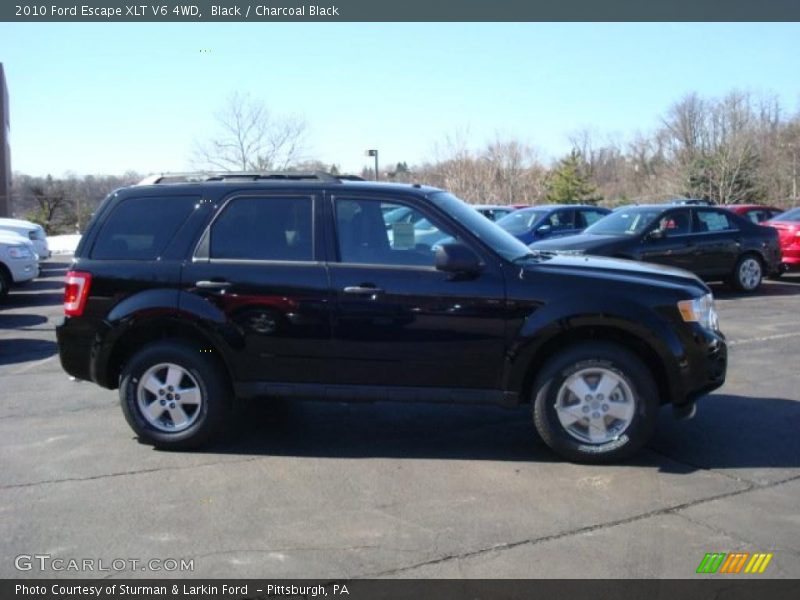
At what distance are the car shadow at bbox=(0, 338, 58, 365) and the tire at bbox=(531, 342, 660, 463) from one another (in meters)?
6.70

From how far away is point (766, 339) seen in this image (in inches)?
385

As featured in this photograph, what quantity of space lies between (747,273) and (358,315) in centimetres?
1113

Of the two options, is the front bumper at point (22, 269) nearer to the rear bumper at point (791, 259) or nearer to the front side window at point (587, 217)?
the front side window at point (587, 217)

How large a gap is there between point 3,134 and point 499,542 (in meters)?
48.8

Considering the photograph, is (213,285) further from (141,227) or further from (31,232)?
(31,232)

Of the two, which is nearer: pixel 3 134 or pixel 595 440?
pixel 595 440

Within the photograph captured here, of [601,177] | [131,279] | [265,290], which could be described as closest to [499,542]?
[265,290]

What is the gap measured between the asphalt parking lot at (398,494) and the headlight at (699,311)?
3.00ft

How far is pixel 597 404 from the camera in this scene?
210 inches

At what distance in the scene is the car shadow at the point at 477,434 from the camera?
18.2 feet

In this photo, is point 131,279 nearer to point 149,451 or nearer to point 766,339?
point 149,451

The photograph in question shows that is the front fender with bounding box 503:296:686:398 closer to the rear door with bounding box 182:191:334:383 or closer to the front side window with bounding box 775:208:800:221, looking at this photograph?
the rear door with bounding box 182:191:334:383

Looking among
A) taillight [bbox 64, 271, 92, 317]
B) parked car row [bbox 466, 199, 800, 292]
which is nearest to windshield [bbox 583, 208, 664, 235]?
parked car row [bbox 466, 199, 800, 292]

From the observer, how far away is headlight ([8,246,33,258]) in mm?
14258
